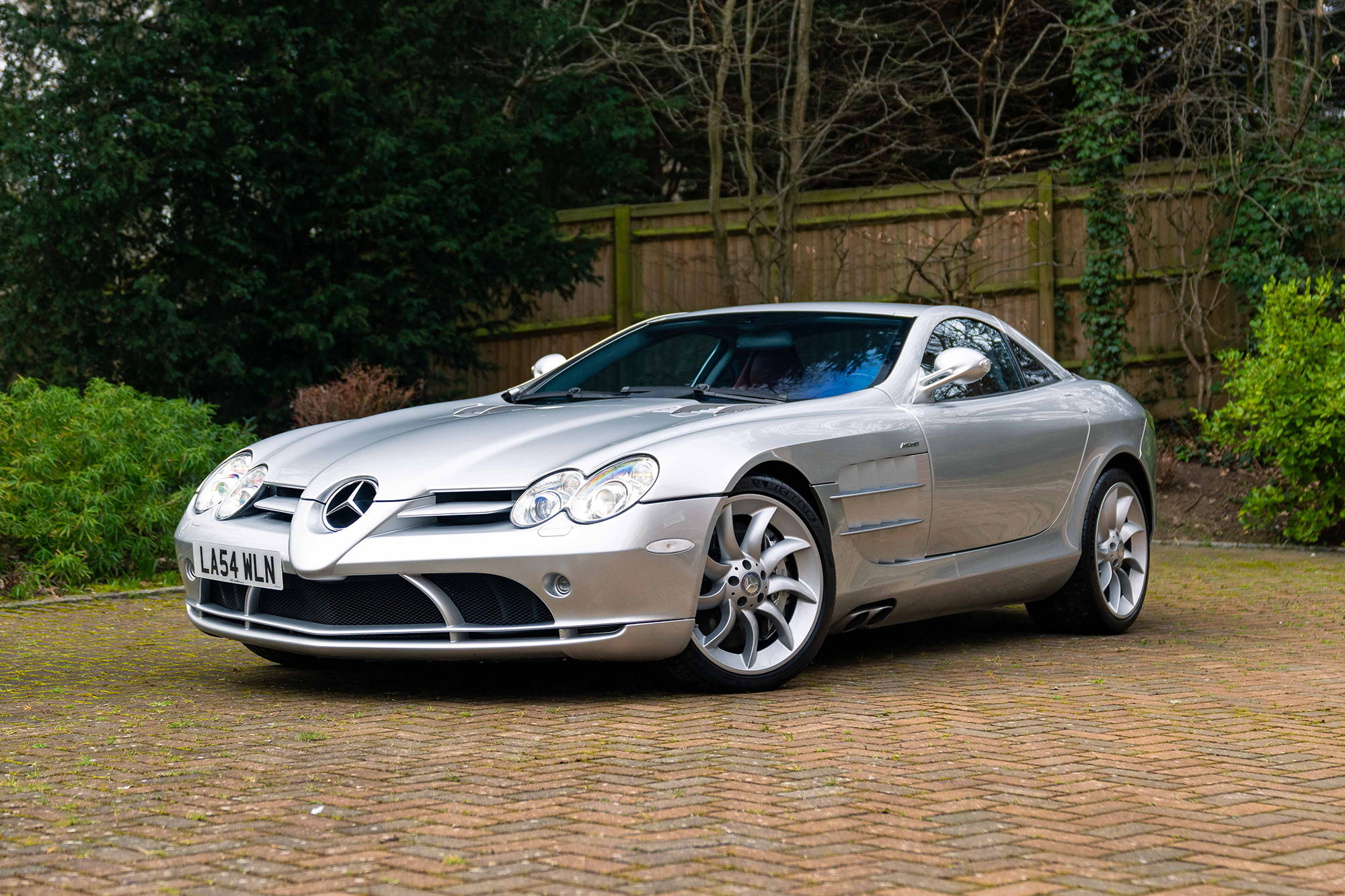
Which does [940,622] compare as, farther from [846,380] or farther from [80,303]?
[80,303]

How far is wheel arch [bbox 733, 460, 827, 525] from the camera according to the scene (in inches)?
223

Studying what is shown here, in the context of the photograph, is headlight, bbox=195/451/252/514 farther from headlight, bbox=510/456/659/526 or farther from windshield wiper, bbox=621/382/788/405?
windshield wiper, bbox=621/382/788/405

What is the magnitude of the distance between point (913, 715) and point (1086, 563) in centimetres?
239

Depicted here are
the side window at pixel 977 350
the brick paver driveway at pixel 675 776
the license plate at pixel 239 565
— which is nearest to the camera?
the brick paver driveway at pixel 675 776

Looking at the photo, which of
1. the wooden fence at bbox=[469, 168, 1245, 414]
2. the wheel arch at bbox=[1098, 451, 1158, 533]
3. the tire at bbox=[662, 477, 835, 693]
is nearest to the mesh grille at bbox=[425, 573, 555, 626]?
the tire at bbox=[662, 477, 835, 693]

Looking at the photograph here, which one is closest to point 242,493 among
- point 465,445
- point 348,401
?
point 465,445

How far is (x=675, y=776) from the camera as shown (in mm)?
4230

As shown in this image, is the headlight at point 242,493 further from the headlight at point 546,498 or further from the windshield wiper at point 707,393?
the windshield wiper at point 707,393

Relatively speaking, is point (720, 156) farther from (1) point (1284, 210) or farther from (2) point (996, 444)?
(2) point (996, 444)

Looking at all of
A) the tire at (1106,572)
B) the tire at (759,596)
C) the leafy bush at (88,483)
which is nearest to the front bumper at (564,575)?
the tire at (759,596)

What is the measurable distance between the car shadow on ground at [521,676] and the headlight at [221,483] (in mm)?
690

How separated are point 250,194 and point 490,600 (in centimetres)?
1122

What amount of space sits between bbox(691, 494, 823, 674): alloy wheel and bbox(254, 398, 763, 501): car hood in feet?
1.45

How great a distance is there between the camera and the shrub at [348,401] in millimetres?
12555
